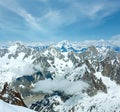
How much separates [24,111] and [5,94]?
8370 centimetres

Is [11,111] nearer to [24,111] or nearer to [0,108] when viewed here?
[0,108]

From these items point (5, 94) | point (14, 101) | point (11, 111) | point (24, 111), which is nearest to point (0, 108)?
point (11, 111)

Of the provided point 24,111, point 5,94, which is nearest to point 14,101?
point 5,94

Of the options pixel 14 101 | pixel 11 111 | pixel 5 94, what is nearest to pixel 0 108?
pixel 11 111

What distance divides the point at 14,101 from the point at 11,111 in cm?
7674

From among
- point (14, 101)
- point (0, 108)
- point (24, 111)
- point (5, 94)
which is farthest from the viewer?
point (5, 94)

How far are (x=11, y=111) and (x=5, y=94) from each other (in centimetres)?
8771

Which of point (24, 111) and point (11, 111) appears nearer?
point (11, 111)

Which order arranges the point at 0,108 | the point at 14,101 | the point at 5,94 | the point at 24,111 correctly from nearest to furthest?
the point at 0,108 → the point at 24,111 → the point at 14,101 → the point at 5,94

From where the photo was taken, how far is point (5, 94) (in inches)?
4540

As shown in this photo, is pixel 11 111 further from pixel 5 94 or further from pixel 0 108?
pixel 5 94

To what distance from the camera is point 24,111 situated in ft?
110

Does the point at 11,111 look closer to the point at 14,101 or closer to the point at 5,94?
the point at 14,101

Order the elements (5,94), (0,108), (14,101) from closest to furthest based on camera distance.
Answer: (0,108), (14,101), (5,94)
